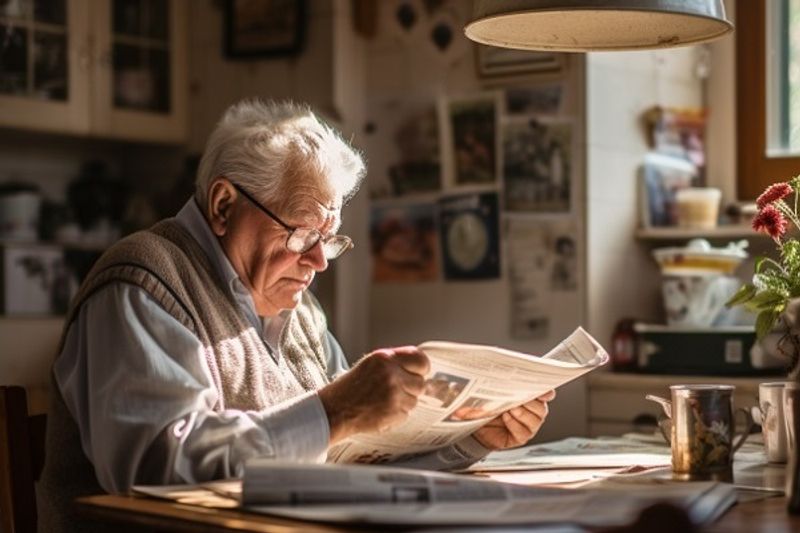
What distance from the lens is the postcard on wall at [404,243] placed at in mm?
3373

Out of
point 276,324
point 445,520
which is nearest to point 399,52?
point 276,324

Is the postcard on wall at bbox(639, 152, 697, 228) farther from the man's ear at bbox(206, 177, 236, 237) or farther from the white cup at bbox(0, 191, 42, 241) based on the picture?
the white cup at bbox(0, 191, 42, 241)

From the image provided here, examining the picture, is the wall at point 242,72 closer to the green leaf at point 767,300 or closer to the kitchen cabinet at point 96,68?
the kitchen cabinet at point 96,68

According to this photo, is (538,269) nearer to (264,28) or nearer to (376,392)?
(264,28)

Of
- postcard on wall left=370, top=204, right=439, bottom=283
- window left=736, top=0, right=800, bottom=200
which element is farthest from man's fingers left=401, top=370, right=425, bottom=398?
window left=736, top=0, right=800, bottom=200

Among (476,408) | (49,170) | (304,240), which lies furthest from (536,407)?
(49,170)

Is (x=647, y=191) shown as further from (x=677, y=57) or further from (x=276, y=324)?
(x=276, y=324)

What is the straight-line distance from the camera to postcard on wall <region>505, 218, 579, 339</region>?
3.14 meters

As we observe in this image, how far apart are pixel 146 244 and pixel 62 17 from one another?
6.35 ft

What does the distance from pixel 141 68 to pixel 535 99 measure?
121cm

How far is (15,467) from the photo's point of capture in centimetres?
176

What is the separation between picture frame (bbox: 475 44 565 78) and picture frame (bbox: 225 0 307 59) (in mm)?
517

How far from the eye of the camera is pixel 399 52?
3.43 meters

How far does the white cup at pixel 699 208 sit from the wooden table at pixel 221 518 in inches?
68.7
